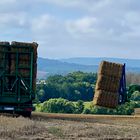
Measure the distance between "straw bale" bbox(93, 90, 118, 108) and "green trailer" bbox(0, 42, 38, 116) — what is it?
4.55 meters

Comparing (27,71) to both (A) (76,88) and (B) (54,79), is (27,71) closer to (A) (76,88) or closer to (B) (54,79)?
(A) (76,88)

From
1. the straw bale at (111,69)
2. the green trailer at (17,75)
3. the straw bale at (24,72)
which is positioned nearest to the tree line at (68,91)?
the straw bale at (111,69)

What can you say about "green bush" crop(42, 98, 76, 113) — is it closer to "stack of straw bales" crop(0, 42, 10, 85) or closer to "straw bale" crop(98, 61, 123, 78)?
"straw bale" crop(98, 61, 123, 78)

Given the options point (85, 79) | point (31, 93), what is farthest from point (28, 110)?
point (85, 79)

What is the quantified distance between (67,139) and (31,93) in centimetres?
1113

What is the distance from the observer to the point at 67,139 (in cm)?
2075

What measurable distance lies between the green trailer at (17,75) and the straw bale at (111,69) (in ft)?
14.1

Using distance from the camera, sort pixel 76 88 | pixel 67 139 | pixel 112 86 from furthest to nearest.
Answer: pixel 76 88 < pixel 112 86 < pixel 67 139

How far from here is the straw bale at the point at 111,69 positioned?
33.9 metres

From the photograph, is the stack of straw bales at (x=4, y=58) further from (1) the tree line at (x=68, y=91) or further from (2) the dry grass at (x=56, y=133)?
(1) the tree line at (x=68, y=91)

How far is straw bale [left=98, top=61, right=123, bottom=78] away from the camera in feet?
111

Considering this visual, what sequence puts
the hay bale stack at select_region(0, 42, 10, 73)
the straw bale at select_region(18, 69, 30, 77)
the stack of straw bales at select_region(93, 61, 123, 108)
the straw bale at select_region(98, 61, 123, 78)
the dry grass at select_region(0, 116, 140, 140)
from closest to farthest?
1. the dry grass at select_region(0, 116, 140, 140)
2. the hay bale stack at select_region(0, 42, 10, 73)
3. the straw bale at select_region(18, 69, 30, 77)
4. the straw bale at select_region(98, 61, 123, 78)
5. the stack of straw bales at select_region(93, 61, 123, 108)

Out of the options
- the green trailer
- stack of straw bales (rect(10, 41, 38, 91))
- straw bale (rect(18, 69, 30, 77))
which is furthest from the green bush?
stack of straw bales (rect(10, 41, 38, 91))

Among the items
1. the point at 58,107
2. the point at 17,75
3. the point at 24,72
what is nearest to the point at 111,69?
the point at 24,72
